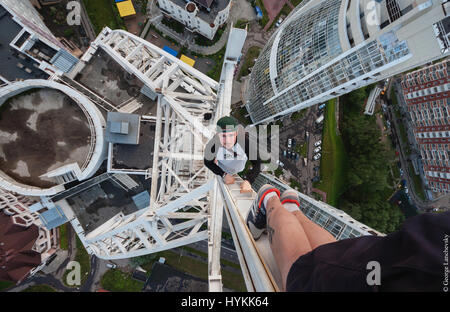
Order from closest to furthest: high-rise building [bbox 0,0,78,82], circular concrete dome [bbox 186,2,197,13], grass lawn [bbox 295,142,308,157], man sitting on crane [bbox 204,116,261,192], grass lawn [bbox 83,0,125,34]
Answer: man sitting on crane [bbox 204,116,261,192]
high-rise building [bbox 0,0,78,82]
circular concrete dome [bbox 186,2,197,13]
grass lawn [bbox 83,0,125,34]
grass lawn [bbox 295,142,308,157]

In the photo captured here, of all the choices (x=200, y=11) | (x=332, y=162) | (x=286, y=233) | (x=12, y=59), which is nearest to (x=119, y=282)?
(x=12, y=59)

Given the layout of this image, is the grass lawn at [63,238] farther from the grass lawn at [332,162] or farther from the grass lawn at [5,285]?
the grass lawn at [332,162]

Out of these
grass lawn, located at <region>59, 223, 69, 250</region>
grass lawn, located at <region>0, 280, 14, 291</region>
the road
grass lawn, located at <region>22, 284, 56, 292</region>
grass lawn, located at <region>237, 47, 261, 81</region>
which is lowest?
grass lawn, located at <region>22, 284, 56, 292</region>

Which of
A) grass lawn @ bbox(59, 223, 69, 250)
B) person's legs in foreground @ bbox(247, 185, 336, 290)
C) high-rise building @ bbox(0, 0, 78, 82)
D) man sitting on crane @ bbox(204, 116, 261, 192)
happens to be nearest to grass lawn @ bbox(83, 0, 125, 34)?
high-rise building @ bbox(0, 0, 78, 82)

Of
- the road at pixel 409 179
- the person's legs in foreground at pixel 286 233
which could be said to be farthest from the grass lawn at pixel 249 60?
the person's legs in foreground at pixel 286 233

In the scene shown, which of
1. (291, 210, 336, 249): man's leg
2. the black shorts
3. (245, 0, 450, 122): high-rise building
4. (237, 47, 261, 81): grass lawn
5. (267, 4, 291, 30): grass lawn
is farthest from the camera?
(267, 4, 291, 30): grass lawn

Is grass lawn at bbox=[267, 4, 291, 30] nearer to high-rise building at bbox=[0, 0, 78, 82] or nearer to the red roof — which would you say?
high-rise building at bbox=[0, 0, 78, 82]

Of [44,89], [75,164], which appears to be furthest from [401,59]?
[44,89]
